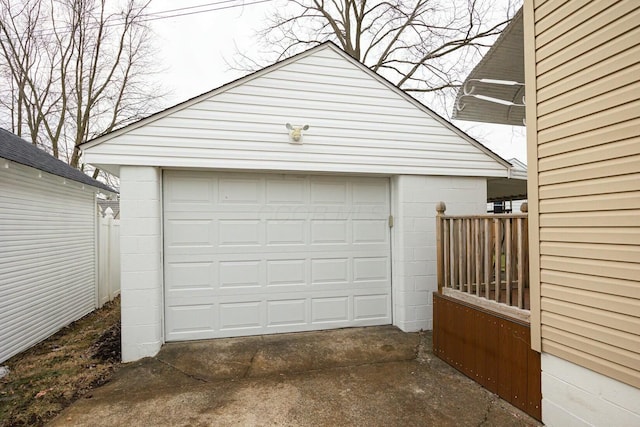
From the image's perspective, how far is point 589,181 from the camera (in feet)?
7.02

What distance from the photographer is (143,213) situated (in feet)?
12.6

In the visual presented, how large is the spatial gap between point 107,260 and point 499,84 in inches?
325

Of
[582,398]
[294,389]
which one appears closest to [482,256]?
[582,398]

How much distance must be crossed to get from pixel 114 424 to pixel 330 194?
3.36 metres

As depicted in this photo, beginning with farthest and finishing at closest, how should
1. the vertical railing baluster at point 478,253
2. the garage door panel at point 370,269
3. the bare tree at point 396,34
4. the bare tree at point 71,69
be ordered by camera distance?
the bare tree at point 71,69, the bare tree at point 396,34, the garage door panel at point 370,269, the vertical railing baluster at point 478,253

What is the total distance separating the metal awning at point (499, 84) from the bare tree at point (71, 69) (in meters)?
12.0

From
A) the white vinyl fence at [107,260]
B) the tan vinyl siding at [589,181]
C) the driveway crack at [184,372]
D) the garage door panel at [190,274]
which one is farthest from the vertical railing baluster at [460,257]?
the white vinyl fence at [107,260]

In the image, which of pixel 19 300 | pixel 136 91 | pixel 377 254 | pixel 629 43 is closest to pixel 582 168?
pixel 629 43

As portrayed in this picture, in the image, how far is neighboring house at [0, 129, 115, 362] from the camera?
421 cm

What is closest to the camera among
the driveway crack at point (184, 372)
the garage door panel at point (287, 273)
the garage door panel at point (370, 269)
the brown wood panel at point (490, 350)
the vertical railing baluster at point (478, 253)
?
the brown wood panel at point (490, 350)

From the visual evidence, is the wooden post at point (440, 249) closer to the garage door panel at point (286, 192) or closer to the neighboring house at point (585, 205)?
the neighboring house at point (585, 205)

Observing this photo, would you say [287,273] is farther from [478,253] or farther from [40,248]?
[40,248]

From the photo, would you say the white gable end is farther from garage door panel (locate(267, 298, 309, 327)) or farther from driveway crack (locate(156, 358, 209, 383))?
driveway crack (locate(156, 358, 209, 383))

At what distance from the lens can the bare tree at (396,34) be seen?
10125mm
